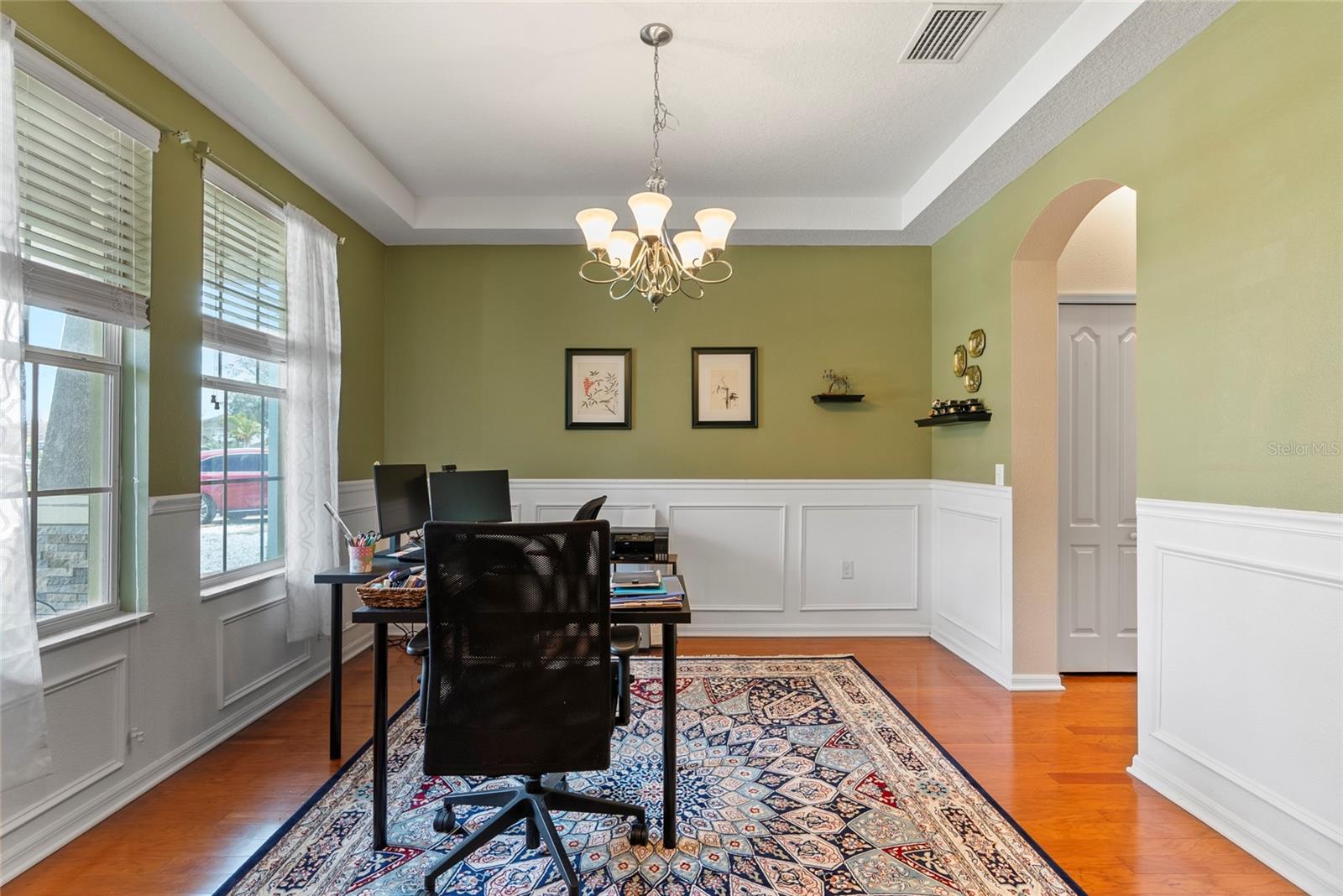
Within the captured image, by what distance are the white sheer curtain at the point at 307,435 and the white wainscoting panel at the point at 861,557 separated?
2993 mm

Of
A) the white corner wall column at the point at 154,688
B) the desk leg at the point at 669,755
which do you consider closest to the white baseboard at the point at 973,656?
the desk leg at the point at 669,755

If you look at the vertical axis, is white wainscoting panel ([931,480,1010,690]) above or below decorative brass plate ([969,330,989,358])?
below

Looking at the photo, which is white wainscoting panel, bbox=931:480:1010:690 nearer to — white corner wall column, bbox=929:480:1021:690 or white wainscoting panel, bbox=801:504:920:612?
white corner wall column, bbox=929:480:1021:690

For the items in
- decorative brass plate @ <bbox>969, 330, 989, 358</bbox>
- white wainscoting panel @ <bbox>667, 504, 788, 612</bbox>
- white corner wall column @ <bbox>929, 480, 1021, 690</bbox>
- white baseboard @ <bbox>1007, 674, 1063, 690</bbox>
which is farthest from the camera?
white wainscoting panel @ <bbox>667, 504, 788, 612</bbox>

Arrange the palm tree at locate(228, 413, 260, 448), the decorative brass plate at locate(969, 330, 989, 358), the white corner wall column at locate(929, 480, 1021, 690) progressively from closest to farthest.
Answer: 1. the palm tree at locate(228, 413, 260, 448)
2. the white corner wall column at locate(929, 480, 1021, 690)
3. the decorative brass plate at locate(969, 330, 989, 358)

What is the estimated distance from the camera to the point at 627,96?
3.03 m

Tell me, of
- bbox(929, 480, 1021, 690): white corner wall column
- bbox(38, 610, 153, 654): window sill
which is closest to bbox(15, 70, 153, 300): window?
bbox(38, 610, 153, 654): window sill

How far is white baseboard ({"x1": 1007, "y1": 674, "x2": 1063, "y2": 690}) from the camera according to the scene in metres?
3.48

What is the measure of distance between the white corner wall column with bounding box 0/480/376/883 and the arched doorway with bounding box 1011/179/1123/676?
11.5 ft

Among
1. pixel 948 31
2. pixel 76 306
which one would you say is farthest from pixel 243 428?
pixel 948 31

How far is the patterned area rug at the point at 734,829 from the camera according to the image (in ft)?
6.25

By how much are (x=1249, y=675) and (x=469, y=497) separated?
328 cm

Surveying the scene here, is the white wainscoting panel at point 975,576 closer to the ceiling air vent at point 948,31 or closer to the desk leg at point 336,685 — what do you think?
the ceiling air vent at point 948,31

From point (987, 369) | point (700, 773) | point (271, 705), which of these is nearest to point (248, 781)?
point (271, 705)
